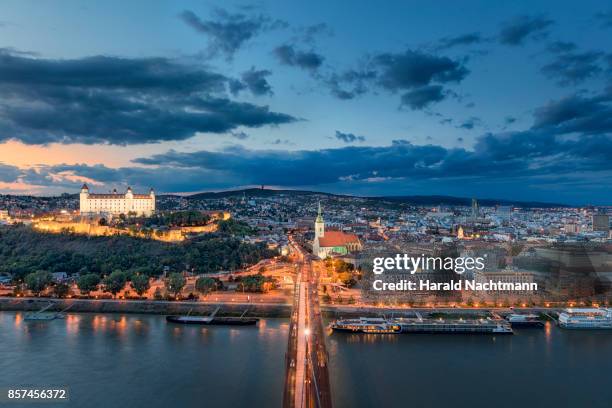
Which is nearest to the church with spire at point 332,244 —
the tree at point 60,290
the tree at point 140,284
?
the tree at point 140,284

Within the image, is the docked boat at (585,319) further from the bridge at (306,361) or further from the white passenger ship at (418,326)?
the bridge at (306,361)

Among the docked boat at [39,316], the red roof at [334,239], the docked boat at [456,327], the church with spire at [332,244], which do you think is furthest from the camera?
the red roof at [334,239]

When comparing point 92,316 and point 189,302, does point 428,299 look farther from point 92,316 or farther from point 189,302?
point 92,316

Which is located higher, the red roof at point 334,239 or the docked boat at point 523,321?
the red roof at point 334,239

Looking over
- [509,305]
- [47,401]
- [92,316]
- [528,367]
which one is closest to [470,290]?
[509,305]

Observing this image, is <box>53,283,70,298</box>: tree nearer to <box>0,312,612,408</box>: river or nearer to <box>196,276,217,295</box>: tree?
<box>0,312,612,408</box>: river

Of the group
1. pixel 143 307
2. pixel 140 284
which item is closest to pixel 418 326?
pixel 143 307

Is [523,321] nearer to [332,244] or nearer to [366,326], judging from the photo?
[366,326]
